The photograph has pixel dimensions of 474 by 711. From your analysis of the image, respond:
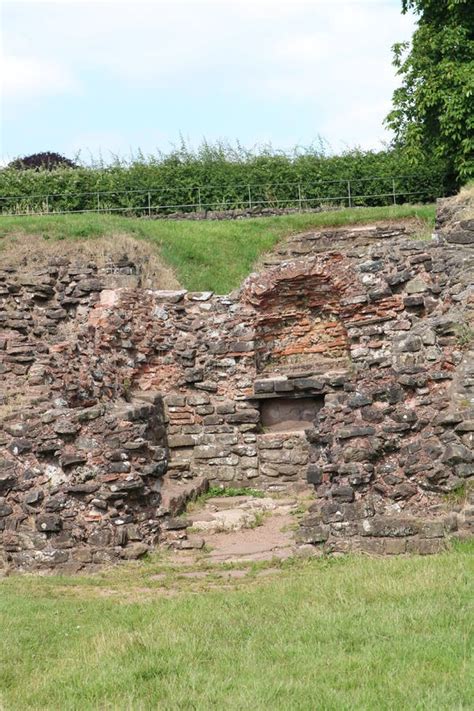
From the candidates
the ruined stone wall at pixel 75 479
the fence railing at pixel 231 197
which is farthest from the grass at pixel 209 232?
the ruined stone wall at pixel 75 479

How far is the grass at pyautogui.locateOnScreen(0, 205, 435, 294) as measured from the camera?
20688 mm

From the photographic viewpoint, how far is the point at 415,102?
24391 mm

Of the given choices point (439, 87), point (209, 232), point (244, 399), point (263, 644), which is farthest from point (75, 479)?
point (439, 87)

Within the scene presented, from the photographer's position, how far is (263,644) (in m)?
6.96

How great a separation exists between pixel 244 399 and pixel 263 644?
8.75 metres

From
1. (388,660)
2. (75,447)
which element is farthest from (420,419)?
(388,660)

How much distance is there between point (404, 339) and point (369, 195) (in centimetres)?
1554

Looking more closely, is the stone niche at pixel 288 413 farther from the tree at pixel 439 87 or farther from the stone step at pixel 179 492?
the tree at pixel 439 87

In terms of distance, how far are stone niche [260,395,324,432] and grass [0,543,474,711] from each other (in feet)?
19.3

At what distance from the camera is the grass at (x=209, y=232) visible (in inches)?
814

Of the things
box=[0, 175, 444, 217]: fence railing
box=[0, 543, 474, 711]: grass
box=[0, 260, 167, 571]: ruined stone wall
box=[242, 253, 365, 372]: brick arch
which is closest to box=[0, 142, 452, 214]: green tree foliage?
box=[0, 175, 444, 217]: fence railing

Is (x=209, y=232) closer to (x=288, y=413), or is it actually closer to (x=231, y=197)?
(x=231, y=197)

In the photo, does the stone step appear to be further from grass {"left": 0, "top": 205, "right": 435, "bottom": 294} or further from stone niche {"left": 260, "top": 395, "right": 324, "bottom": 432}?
grass {"left": 0, "top": 205, "right": 435, "bottom": 294}

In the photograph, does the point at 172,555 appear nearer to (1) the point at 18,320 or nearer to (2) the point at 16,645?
(2) the point at 16,645
